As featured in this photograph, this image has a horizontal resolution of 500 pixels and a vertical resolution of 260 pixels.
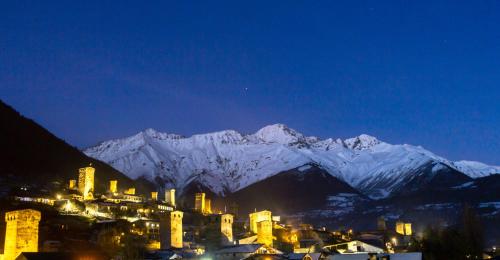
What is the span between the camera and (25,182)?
438 feet

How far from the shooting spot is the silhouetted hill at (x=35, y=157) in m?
148

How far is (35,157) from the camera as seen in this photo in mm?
169375

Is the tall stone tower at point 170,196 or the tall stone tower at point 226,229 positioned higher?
the tall stone tower at point 170,196

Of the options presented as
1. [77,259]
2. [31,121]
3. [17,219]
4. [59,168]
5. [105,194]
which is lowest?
[77,259]

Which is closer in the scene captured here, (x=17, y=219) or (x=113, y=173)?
(x=17, y=219)

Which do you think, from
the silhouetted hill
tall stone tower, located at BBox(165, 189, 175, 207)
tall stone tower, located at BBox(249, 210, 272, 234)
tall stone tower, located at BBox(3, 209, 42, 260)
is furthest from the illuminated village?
the silhouetted hill

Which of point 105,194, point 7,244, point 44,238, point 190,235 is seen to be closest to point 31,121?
point 105,194

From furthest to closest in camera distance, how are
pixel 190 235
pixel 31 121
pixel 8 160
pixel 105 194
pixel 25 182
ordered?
pixel 31 121 → pixel 8 160 → pixel 25 182 → pixel 105 194 → pixel 190 235

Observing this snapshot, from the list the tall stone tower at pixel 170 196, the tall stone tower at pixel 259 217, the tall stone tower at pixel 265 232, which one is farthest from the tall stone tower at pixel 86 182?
the tall stone tower at pixel 265 232

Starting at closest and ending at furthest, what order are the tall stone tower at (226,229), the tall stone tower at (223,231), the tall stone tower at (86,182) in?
the tall stone tower at (223,231)
the tall stone tower at (226,229)
the tall stone tower at (86,182)

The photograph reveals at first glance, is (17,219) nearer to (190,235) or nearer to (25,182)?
(190,235)

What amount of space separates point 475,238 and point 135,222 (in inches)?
1875

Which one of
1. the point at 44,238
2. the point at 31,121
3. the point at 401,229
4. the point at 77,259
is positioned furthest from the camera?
the point at 31,121

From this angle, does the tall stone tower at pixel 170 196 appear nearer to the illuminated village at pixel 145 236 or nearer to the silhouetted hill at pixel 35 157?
the illuminated village at pixel 145 236
